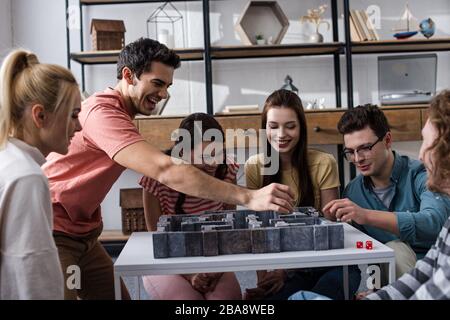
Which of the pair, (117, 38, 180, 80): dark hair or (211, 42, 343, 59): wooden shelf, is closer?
(117, 38, 180, 80): dark hair

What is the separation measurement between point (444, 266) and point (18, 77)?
3.26 ft

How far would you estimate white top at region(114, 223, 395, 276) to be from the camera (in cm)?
144

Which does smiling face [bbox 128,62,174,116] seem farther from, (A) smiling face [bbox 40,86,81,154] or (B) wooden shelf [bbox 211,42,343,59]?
(B) wooden shelf [bbox 211,42,343,59]

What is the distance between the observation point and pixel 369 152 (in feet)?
6.73

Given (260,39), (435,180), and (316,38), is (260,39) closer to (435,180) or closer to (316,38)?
(316,38)

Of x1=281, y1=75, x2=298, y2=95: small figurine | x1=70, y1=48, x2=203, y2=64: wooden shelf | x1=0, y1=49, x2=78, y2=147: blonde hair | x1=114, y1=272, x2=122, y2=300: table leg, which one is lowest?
x1=114, y1=272, x2=122, y2=300: table leg

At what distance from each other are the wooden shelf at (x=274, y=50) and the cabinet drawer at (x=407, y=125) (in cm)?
63

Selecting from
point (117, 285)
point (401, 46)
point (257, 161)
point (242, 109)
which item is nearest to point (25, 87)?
point (117, 285)

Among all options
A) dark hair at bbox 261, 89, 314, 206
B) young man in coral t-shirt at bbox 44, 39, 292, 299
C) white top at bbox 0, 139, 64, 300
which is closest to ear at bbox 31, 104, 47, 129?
white top at bbox 0, 139, 64, 300

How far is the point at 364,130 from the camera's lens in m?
2.08

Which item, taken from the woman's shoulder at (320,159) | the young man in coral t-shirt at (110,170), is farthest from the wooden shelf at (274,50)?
the young man in coral t-shirt at (110,170)

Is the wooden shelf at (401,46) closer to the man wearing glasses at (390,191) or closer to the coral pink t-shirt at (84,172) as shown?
the man wearing glasses at (390,191)

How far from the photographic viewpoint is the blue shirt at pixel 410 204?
5.90 feet

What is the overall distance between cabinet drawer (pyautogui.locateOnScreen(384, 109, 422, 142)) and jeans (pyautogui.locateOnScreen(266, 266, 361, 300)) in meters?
1.78
